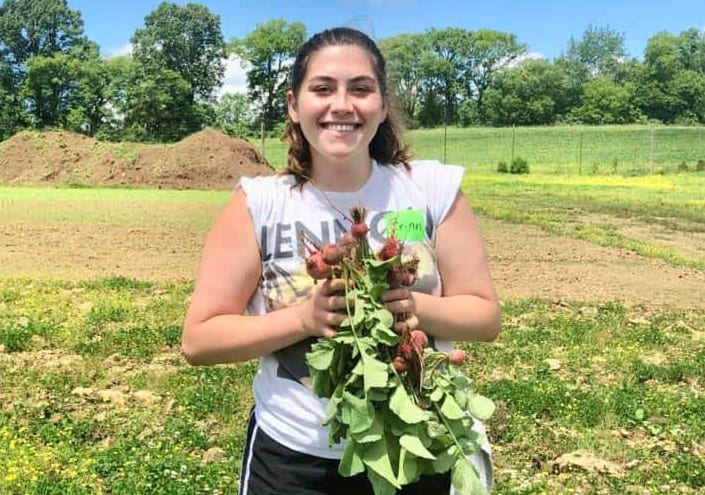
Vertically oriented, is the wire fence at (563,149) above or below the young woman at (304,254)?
below

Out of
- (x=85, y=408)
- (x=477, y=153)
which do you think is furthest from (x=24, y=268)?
(x=477, y=153)

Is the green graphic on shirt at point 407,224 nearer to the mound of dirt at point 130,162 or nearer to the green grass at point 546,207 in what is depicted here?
the green grass at point 546,207

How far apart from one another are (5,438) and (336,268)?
13.1ft

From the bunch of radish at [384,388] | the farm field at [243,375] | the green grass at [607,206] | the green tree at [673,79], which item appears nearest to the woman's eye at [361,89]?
the bunch of radish at [384,388]

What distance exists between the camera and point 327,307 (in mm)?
1697

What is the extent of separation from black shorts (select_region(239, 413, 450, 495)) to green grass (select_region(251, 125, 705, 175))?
1452 inches

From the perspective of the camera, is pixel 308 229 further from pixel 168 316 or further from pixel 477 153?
pixel 477 153

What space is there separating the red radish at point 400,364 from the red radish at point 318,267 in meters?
0.21

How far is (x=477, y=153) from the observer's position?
47.2m

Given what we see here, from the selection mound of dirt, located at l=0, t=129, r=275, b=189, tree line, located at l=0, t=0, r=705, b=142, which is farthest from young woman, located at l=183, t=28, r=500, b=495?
tree line, located at l=0, t=0, r=705, b=142

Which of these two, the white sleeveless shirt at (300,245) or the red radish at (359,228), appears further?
the white sleeveless shirt at (300,245)

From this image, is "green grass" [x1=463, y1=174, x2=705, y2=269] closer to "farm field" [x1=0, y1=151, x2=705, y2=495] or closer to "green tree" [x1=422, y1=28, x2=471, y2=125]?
"farm field" [x1=0, y1=151, x2=705, y2=495]

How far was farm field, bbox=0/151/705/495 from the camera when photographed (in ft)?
15.3

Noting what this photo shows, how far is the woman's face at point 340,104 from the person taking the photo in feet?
6.33
